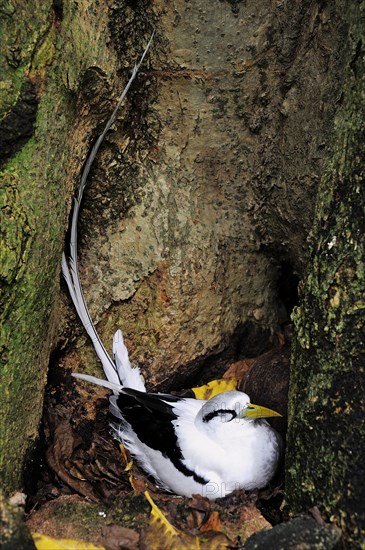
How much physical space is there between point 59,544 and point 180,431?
1092mm

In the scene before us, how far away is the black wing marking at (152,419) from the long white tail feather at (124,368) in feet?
0.44

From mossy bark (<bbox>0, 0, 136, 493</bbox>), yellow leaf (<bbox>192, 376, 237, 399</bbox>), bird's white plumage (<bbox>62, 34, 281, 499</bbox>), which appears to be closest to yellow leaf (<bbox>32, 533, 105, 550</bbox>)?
mossy bark (<bbox>0, 0, 136, 493</bbox>)

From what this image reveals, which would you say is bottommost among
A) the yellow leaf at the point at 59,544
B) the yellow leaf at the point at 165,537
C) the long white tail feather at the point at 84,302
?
the yellow leaf at the point at 59,544

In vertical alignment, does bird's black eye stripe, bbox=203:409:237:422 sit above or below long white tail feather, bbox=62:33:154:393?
below

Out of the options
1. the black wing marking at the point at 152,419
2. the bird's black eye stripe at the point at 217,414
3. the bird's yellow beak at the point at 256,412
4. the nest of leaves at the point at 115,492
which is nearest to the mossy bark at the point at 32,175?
the nest of leaves at the point at 115,492

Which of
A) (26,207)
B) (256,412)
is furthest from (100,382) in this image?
(26,207)

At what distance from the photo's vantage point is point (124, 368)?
428 cm

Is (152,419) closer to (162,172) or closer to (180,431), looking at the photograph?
(180,431)

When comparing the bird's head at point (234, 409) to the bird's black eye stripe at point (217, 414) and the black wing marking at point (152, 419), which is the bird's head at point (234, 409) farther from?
the black wing marking at point (152, 419)

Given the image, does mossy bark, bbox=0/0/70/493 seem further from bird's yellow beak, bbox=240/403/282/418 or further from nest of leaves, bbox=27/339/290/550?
bird's yellow beak, bbox=240/403/282/418

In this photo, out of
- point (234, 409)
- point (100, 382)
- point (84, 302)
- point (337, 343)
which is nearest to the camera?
point (337, 343)

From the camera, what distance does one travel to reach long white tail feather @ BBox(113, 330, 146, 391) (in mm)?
4281

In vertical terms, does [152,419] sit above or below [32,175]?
below

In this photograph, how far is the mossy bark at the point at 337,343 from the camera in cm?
306
